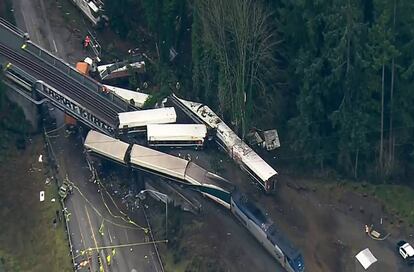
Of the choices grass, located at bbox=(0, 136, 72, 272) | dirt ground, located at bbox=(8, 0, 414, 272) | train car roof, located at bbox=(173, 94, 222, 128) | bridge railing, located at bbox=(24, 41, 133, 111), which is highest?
bridge railing, located at bbox=(24, 41, 133, 111)

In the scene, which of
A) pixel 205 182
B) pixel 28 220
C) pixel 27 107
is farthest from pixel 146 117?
pixel 28 220

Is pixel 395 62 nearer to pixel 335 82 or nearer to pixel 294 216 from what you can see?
pixel 335 82

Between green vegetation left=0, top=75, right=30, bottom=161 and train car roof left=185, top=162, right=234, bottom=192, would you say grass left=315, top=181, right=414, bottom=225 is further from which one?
green vegetation left=0, top=75, right=30, bottom=161

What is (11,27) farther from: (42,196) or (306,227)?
(306,227)

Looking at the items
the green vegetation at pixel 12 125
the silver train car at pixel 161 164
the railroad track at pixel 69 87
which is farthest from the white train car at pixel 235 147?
the green vegetation at pixel 12 125

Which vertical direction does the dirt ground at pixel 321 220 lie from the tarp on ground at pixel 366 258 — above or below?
above

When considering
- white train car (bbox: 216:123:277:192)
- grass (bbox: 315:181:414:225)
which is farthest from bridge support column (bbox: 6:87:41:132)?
grass (bbox: 315:181:414:225)

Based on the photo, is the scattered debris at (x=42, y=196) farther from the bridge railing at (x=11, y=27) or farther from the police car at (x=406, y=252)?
the police car at (x=406, y=252)
